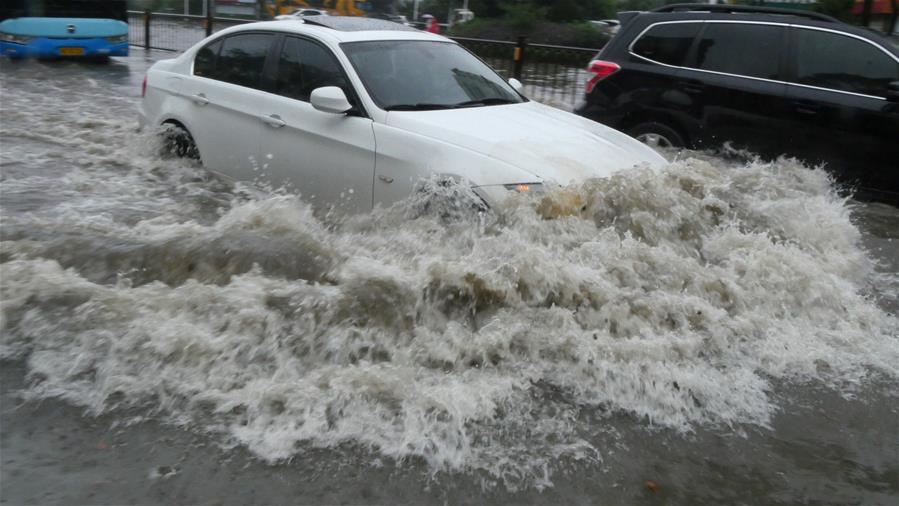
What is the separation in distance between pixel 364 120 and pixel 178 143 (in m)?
2.48

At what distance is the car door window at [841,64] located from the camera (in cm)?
692

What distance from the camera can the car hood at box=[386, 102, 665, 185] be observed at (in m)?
4.99

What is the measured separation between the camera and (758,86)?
7441mm

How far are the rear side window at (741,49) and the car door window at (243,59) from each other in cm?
413

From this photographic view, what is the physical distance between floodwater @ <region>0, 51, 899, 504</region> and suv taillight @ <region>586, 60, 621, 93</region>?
2.57 metres

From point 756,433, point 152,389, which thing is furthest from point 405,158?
point 756,433

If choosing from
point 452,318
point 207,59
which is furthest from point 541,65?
point 452,318

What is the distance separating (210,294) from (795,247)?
12.6 feet

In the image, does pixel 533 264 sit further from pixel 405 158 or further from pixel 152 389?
pixel 152 389

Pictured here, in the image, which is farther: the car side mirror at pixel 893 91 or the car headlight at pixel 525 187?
the car side mirror at pixel 893 91

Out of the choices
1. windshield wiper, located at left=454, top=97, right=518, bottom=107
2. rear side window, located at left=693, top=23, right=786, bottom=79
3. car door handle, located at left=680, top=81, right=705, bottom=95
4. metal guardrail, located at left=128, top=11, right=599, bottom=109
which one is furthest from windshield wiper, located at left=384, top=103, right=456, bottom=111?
metal guardrail, located at left=128, top=11, right=599, bottom=109

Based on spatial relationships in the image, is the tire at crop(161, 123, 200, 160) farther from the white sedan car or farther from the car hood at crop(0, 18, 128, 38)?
the car hood at crop(0, 18, 128, 38)

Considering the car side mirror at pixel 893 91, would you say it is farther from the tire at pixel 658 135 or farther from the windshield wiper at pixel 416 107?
the windshield wiper at pixel 416 107

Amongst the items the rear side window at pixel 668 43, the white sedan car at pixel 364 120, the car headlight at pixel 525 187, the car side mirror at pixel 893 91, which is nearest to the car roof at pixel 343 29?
the white sedan car at pixel 364 120
